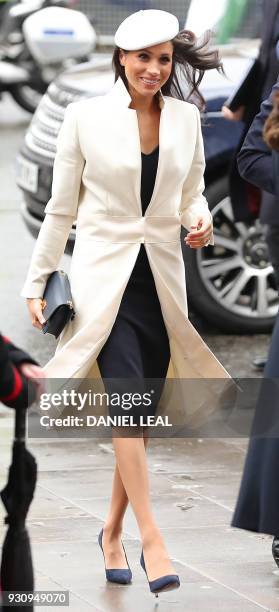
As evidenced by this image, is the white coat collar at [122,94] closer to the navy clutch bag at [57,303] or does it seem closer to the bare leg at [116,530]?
the navy clutch bag at [57,303]

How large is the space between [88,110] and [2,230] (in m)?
7.02

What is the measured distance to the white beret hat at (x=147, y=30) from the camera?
5.13m

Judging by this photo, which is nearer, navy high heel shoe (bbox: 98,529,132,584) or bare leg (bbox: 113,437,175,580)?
bare leg (bbox: 113,437,175,580)

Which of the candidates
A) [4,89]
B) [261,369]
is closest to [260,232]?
[261,369]

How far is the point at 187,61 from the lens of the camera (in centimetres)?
539

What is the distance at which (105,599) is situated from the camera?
505 cm

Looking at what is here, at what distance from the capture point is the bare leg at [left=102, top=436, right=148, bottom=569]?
5270mm

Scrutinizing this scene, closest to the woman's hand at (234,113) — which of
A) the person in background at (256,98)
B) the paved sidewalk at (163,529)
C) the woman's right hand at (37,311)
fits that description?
the person in background at (256,98)

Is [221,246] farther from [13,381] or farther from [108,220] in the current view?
[13,381]

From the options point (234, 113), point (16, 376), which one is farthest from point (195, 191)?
point (234, 113)

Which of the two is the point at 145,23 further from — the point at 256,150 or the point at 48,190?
the point at 48,190

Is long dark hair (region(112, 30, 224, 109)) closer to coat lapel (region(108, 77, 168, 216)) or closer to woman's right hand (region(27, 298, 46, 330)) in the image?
coat lapel (region(108, 77, 168, 216))

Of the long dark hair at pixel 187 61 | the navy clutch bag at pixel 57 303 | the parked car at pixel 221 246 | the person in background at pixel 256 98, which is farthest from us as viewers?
the parked car at pixel 221 246

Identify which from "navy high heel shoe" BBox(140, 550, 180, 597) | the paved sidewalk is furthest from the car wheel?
"navy high heel shoe" BBox(140, 550, 180, 597)
